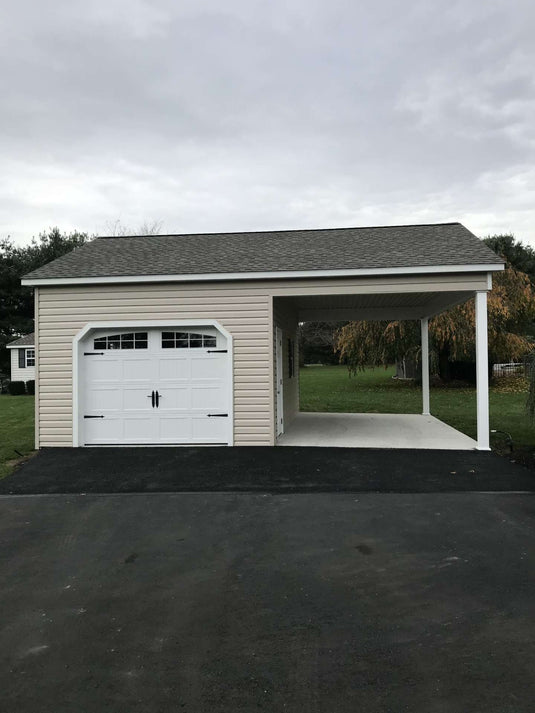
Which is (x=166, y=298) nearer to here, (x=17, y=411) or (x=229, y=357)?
(x=229, y=357)

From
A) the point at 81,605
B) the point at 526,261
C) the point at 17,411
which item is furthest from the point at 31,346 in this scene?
the point at 526,261

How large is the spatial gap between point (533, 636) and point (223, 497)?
379 centimetres

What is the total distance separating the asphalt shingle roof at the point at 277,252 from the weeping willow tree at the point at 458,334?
34.3ft

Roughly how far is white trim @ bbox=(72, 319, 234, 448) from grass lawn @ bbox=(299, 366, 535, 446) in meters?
5.16

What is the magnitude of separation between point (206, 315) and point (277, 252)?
1980 millimetres

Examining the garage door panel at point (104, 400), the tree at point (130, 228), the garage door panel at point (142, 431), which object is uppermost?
the tree at point (130, 228)

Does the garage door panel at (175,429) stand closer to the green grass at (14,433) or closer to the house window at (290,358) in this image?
the green grass at (14,433)

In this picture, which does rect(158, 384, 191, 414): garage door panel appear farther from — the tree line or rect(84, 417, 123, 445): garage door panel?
the tree line

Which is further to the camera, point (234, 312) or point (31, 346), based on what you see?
point (31, 346)

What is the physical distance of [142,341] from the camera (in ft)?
31.6

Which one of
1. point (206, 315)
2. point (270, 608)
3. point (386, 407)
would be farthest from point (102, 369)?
point (386, 407)

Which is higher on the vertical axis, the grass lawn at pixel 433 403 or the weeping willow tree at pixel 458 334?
the weeping willow tree at pixel 458 334

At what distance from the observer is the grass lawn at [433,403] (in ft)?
40.5

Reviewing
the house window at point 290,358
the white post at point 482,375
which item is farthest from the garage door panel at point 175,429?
the white post at point 482,375
